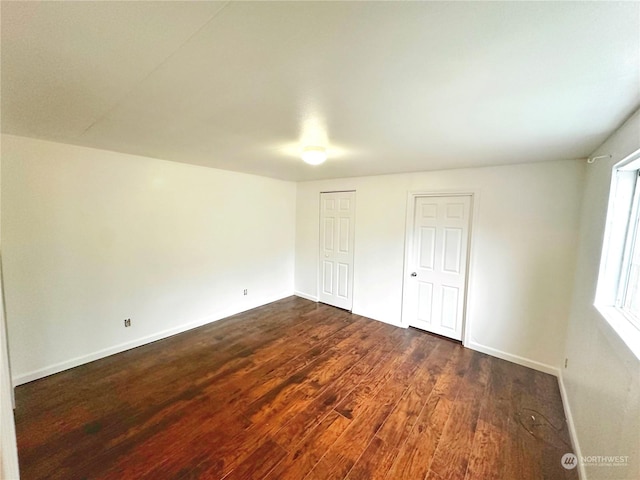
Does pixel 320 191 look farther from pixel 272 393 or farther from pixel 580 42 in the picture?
pixel 580 42

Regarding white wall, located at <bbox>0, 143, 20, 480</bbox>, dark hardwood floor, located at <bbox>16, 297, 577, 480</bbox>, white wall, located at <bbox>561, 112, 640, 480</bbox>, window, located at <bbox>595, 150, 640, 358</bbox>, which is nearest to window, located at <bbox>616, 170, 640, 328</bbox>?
window, located at <bbox>595, 150, 640, 358</bbox>

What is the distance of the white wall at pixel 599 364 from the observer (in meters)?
1.20

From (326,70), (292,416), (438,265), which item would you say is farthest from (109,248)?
(438,265)

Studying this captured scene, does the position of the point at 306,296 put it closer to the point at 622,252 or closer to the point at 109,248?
the point at 109,248

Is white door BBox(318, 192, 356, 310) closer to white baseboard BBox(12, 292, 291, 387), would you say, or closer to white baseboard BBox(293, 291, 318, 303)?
white baseboard BBox(293, 291, 318, 303)

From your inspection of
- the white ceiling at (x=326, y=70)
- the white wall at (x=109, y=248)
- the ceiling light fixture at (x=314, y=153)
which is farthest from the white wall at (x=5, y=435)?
the white wall at (x=109, y=248)

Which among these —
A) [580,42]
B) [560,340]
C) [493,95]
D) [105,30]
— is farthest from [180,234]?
[560,340]

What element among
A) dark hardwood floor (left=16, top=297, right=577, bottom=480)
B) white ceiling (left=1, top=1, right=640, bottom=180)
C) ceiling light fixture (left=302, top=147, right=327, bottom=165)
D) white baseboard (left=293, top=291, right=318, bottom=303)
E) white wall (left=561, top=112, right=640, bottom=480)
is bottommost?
dark hardwood floor (left=16, top=297, right=577, bottom=480)

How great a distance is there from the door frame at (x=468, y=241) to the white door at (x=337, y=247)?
0.95 metres

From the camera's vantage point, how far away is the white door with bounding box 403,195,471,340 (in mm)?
3363

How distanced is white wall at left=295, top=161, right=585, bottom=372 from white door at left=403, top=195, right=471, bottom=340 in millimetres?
147

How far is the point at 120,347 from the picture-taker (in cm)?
301

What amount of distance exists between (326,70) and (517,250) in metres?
3.01

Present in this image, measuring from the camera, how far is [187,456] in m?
1.73
